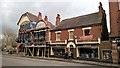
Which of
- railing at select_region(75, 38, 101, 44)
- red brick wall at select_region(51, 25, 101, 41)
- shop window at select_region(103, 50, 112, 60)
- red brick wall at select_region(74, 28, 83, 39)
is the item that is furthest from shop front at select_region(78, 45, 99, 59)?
red brick wall at select_region(74, 28, 83, 39)

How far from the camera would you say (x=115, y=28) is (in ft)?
70.7

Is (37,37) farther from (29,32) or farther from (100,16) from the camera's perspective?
(100,16)

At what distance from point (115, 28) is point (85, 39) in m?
5.85

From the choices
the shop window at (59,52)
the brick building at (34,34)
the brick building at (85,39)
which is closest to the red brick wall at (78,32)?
the brick building at (85,39)

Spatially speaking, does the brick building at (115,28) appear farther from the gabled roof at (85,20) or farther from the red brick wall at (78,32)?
the red brick wall at (78,32)

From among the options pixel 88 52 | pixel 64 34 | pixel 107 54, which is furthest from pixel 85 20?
pixel 107 54

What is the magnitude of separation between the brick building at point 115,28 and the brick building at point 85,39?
4.81ft

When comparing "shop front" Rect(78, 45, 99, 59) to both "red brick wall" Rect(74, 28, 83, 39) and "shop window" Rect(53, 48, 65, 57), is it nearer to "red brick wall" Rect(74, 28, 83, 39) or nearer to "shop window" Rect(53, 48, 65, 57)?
"red brick wall" Rect(74, 28, 83, 39)

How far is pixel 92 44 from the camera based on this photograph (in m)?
24.8

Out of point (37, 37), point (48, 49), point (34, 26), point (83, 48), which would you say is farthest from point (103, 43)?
point (34, 26)

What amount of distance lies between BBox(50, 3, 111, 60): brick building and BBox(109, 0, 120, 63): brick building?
147 cm

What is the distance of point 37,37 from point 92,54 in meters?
15.5

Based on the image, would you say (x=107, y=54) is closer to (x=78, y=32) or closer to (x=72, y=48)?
(x=78, y=32)

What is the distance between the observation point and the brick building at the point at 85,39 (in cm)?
2411
